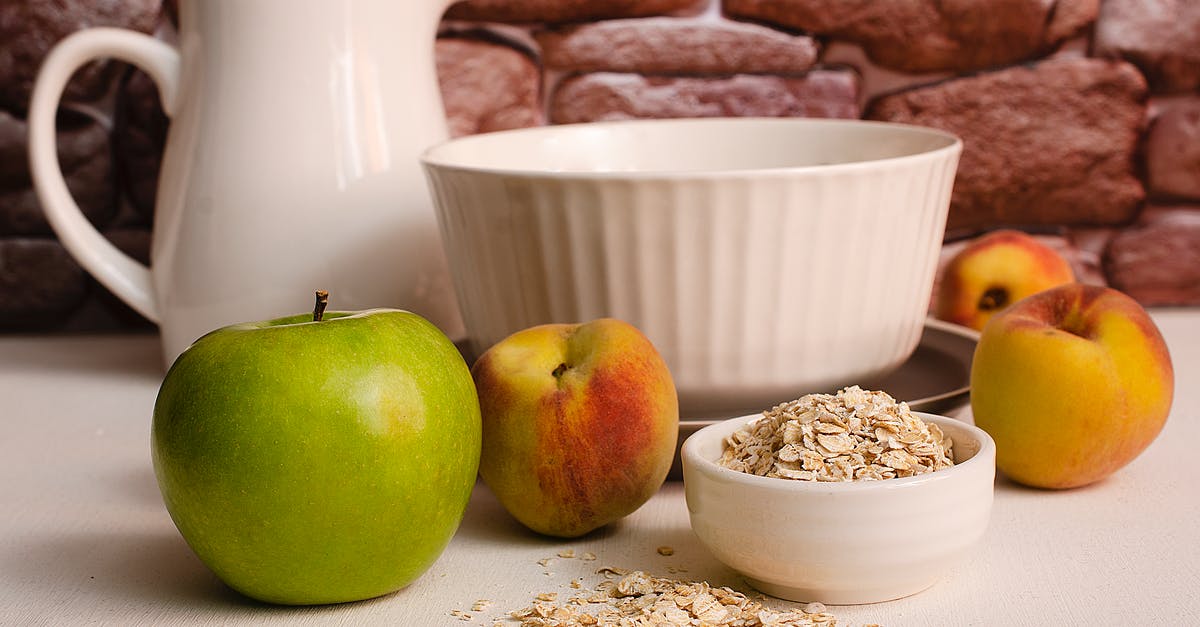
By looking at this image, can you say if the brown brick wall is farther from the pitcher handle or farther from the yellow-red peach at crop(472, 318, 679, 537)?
the yellow-red peach at crop(472, 318, 679, 537)

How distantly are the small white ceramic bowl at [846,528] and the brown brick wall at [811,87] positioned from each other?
2.09ft

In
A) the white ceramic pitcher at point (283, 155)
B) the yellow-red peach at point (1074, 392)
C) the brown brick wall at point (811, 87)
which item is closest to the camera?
the yellow-red peach at point (1074, 392)

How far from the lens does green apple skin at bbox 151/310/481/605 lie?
0.53 metres

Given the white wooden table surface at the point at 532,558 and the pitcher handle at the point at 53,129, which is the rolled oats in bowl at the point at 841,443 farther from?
the pitcher handle at the point at 53,129

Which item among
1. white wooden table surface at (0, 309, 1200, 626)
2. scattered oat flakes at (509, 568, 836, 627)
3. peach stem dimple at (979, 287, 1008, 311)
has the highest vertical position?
scattered oat flakes at (509, 568, 836, 627)

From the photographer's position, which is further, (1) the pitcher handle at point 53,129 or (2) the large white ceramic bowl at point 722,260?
(1) the pitcher handle at point 53,129

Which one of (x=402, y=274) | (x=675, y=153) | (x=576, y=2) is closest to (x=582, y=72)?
(x=576, y=2)

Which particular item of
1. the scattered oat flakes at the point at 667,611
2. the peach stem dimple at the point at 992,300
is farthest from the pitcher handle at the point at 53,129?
the peach stem dimple at the point at 992,300

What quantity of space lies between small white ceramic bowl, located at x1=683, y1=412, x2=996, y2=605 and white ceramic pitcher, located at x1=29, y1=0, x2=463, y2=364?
424 mm

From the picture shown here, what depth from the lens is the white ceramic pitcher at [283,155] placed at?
89cm

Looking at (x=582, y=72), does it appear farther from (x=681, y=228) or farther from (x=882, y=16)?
(x=681, y=228)

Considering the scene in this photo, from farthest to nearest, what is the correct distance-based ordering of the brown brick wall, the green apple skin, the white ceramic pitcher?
the brown brick wall, the white ceramic pitcher, the green apple skin

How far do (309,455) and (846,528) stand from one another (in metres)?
0.24

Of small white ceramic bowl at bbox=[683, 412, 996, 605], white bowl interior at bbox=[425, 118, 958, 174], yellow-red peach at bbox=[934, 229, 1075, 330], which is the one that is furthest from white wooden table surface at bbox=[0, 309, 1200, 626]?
white bowl interior at bbox=[425, 118, 958, 174]
